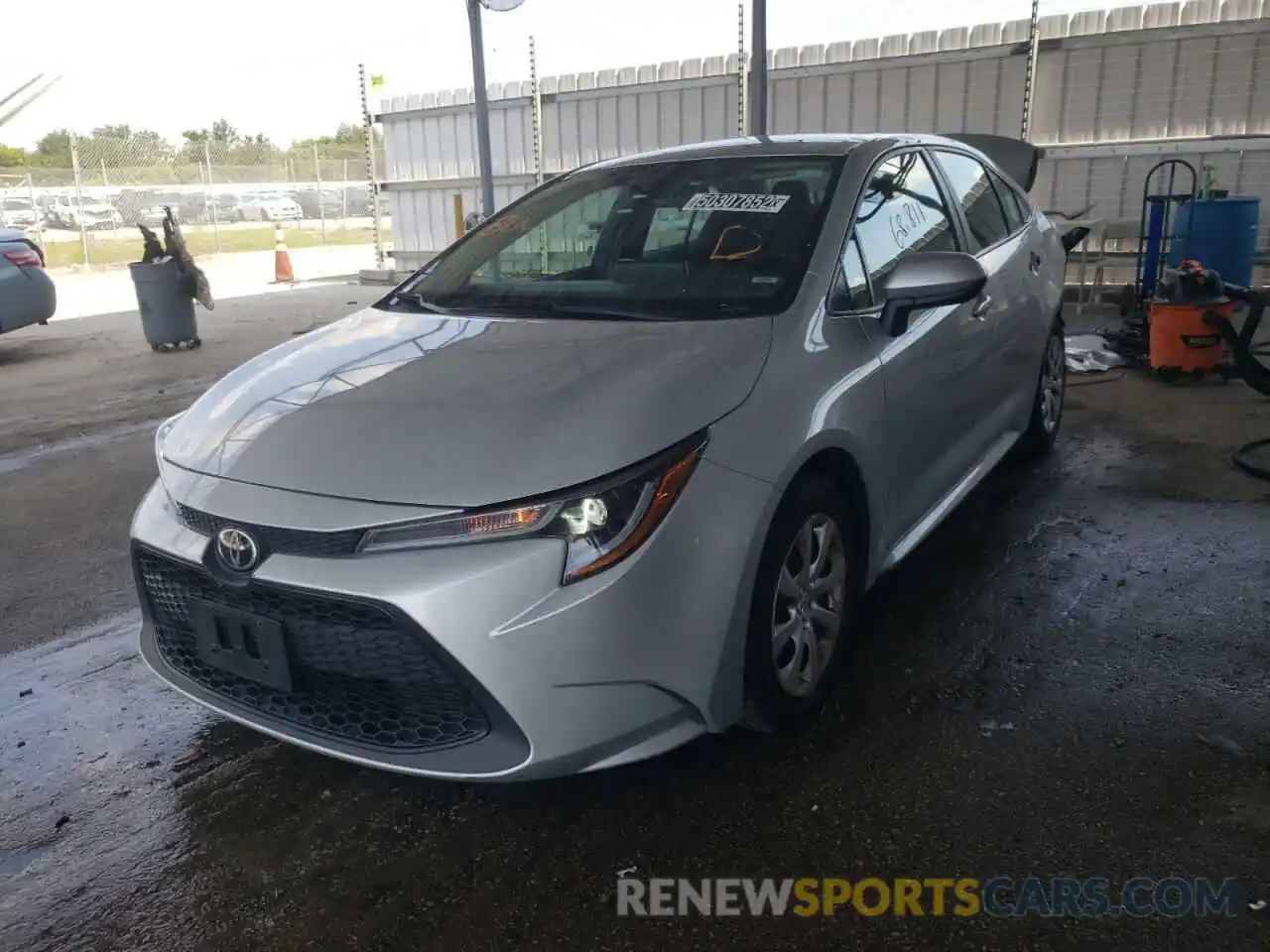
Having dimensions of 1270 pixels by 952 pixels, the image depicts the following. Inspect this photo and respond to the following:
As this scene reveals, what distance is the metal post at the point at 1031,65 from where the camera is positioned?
32.4ft

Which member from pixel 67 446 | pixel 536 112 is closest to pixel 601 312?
pixel 67 446

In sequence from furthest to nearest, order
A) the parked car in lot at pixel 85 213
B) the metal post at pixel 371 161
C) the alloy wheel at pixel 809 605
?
the parked car in lot at pixel 85 213, the metal post at pixel 371 161, the alloy wheel at pixel 809 605

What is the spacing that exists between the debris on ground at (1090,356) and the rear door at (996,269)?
2984 mm

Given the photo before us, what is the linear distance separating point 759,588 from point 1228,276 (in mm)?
7456

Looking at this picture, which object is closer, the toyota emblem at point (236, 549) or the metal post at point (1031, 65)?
the toyota emblem at point (236, 549)

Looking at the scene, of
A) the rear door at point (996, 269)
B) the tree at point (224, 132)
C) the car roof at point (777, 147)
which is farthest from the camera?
the tree at point (224, 132)

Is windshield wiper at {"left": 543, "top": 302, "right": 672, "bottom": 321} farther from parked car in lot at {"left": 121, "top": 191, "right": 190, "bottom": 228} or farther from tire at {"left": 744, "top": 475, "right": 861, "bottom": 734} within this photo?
parked car in lot at {"left": 121, "top": 191, "right": 190, "bottom": 228}

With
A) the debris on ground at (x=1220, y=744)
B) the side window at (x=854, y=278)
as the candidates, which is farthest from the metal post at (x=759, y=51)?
the debris on ground at (x=1220, y=744)

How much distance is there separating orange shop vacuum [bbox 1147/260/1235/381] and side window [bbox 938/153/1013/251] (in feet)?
8.53

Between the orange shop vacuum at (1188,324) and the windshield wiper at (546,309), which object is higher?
the windshield wiper at (546,309)

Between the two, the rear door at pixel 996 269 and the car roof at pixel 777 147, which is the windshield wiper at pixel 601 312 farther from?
the rear door at pixel 996 269

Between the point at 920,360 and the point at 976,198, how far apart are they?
1.22 metres

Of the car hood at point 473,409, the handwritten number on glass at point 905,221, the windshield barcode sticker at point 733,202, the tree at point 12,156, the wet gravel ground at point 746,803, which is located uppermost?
the tree at point 12,156

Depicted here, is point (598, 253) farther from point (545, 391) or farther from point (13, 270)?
point (13, 270)
